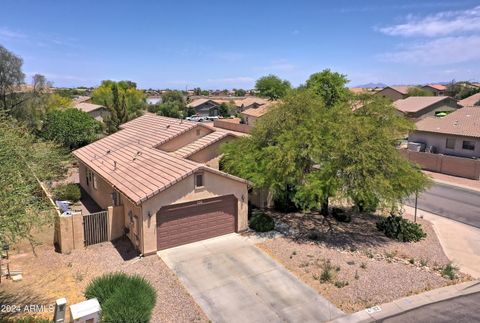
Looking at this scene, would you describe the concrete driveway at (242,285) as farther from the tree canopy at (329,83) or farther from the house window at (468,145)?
the tree canopy at (329,83)

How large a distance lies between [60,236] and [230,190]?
300 inches

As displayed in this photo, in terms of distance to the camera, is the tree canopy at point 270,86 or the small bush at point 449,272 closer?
the small bush at point 449,272

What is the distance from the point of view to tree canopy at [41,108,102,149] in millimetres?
37281

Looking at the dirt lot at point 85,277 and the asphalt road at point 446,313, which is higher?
the asphalt road at point 446,313

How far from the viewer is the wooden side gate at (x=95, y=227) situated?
1675 centimetres

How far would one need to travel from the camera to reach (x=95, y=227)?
16984 millimetres

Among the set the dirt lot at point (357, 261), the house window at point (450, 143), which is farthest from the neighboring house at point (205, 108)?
the dirt lot at point (357, 261)

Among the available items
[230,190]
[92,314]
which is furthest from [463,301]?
[92,314]

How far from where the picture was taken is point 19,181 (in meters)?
10.6

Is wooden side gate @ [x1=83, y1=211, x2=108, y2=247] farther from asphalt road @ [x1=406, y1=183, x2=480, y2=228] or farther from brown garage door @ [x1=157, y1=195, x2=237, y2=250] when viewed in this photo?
asphalt road @ [x1=406, y1=183, x2=480, y2=228]

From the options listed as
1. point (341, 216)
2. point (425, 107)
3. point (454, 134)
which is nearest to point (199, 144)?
point (341, 216)

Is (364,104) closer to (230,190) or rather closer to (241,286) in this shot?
(230,190)

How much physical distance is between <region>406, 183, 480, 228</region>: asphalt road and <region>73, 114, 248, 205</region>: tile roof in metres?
13.5

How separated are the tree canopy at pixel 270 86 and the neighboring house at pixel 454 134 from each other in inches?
2234
